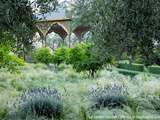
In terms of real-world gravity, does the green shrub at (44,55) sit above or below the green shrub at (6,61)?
below

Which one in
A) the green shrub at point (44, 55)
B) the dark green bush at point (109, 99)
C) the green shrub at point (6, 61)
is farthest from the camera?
the green shrub at point (44, 55)

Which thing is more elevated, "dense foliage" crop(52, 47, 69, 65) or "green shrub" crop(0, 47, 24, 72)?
"green shrub" crop(0, 47, 24, 72)

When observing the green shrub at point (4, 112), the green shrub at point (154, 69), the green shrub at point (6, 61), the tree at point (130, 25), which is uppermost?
the tree at point (130, 25)

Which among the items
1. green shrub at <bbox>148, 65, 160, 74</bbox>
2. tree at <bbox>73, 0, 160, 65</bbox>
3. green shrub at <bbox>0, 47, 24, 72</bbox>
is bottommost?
green shrub at <bbox>148, 65, 160, 74</bbox>

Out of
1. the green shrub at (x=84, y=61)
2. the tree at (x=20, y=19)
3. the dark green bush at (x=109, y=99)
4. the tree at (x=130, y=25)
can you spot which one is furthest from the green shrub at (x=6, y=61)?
the green shrub at (x=84, y=61)

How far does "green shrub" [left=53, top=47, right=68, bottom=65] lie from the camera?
30050 mm

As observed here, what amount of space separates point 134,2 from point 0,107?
3818mm

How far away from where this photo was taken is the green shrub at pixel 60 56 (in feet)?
98.6

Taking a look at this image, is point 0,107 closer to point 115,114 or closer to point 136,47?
point 115,114

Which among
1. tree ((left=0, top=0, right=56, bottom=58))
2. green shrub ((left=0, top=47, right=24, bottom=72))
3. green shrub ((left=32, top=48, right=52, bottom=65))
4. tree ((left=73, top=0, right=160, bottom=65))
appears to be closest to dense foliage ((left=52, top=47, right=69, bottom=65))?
green shrub ((left=32, top=48, right=52, bottom=65))

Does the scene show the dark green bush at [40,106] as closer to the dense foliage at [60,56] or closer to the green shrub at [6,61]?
the green shrub at [6,61]

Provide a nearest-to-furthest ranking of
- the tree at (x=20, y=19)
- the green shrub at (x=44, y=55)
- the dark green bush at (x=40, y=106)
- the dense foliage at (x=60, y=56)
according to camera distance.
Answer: the tree at (x=20, y=19) → the dark green bush at (x=40, y=106) → the dense foliage at (x=60, y=56) → the green shrub at (x=44, y=55)

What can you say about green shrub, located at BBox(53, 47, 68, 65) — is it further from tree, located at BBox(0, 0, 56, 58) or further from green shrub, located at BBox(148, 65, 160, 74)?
tree, located at BBox(0, 0, 56, 58)

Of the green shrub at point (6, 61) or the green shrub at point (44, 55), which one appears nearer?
the green shrub at point (6, 61)
